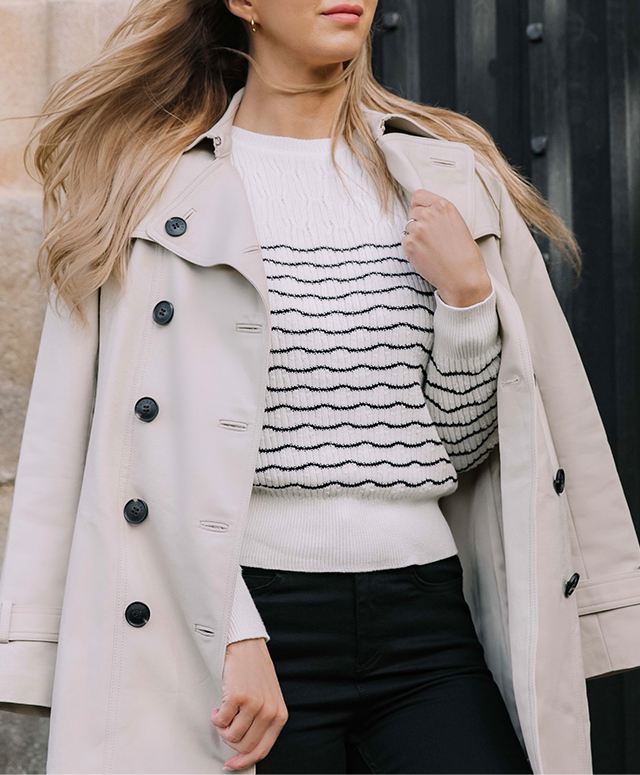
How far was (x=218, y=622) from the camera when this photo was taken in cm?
159

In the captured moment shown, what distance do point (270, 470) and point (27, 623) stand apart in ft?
1.56

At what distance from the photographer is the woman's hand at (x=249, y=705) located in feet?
5.07

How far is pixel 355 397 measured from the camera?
1.75m

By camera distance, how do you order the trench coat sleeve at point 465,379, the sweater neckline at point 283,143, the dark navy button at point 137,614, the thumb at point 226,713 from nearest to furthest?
1. the thumb at point 226,713
2. the dark navy button at point 137,614
3. the trench coat sleeve at point 465,379
4. the sweater neckline at point 283,143

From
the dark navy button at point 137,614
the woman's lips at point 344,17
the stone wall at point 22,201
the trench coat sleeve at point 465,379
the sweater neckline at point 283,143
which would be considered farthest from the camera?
the stone wall at point 22,201

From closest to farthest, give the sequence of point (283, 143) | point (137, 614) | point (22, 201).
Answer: point (137, 614)
point (283, 143)
point (22, 201)

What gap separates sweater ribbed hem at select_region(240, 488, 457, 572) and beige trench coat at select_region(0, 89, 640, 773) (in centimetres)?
7

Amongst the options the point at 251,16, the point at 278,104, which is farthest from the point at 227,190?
the point at 251,16

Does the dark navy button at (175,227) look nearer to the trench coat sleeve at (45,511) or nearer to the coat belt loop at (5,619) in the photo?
the trench coat sleeve at (45,511)

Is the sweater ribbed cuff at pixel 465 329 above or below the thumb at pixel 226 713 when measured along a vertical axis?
above

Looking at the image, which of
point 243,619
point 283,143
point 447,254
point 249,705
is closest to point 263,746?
point 249,705

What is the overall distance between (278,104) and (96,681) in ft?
3.62

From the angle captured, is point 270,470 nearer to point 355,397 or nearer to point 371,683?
point 355,397

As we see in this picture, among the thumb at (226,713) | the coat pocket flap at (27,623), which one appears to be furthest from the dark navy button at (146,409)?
the thumb at (226,713)
